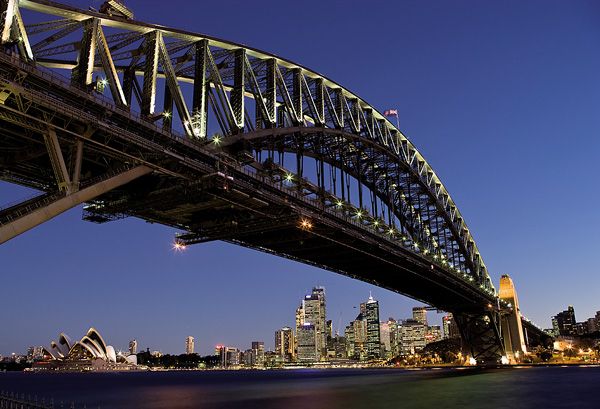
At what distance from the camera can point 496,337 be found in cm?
10769

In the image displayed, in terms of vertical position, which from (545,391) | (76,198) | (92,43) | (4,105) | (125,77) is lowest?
(545,391)

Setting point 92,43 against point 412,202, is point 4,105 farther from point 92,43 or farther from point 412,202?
point 412,202

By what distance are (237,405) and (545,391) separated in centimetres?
3063

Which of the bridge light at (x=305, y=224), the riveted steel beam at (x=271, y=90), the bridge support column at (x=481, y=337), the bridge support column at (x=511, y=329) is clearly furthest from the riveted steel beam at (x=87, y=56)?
the bridge support column at (x=511, y=329)

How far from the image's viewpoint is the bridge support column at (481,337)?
357ft

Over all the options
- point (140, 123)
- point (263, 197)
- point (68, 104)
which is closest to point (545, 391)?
point (263, 197)

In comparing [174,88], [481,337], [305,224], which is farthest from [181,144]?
[481,337]

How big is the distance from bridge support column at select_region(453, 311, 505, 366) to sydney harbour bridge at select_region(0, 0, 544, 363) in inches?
1594

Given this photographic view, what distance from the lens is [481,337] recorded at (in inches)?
4505

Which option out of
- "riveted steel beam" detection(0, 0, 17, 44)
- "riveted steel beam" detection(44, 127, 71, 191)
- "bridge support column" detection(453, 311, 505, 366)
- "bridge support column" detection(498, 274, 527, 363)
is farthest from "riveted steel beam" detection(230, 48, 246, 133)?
"bridge support column" detection(498, 274, 527, 363)

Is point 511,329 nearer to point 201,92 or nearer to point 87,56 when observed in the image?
point 201,92

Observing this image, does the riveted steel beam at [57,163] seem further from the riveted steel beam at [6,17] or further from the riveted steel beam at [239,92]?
the riveted steel beam at [239,92]

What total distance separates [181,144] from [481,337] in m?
98.2

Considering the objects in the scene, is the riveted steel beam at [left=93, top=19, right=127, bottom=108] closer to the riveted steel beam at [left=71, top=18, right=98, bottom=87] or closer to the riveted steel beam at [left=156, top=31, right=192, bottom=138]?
the riveted steel beam at [left=71, top=18, right=98, bottom=87]
